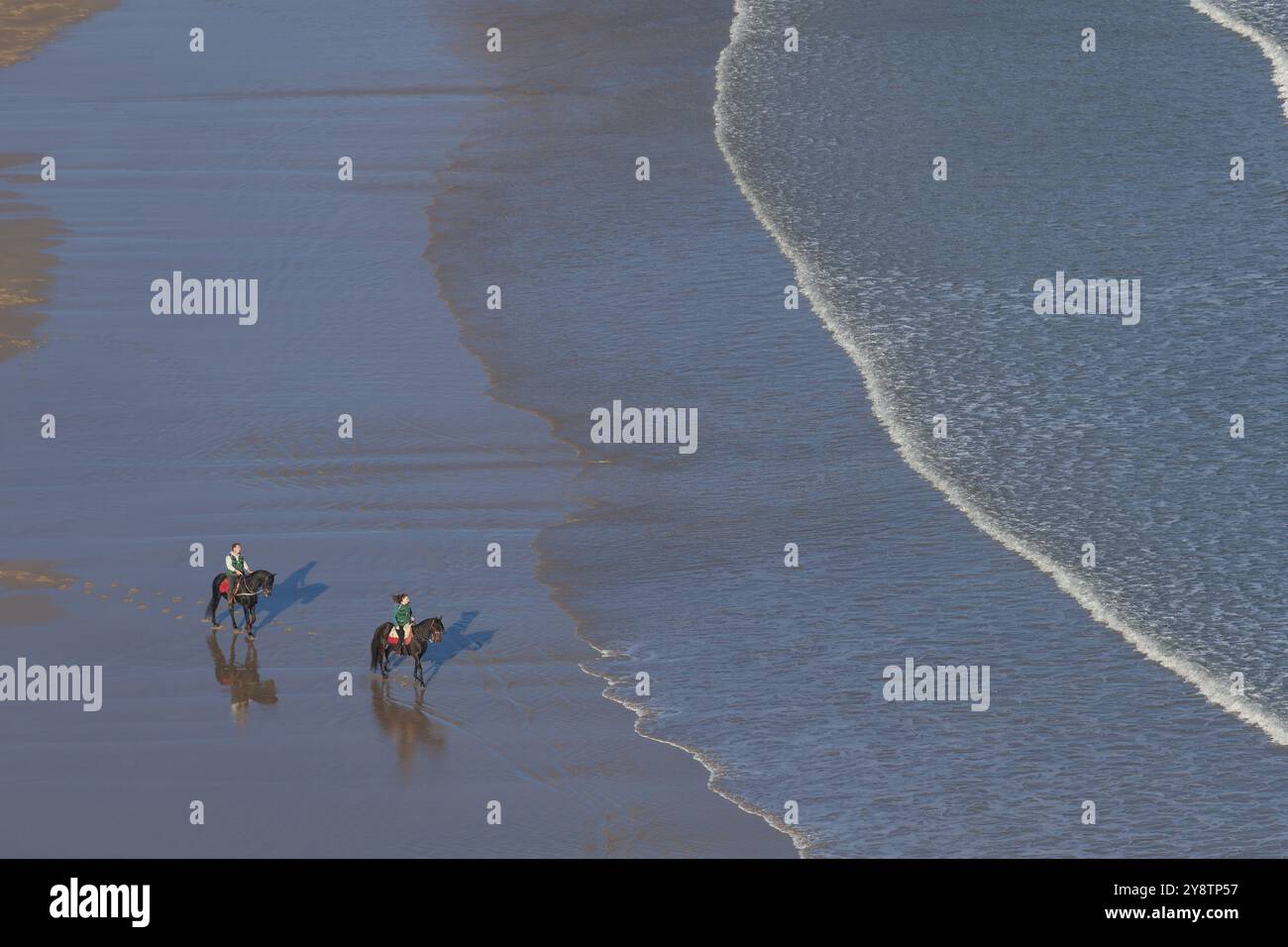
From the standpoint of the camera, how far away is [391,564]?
22562mm

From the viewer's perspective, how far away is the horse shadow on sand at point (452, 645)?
2048 cm

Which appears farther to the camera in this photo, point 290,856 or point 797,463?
point 797,463

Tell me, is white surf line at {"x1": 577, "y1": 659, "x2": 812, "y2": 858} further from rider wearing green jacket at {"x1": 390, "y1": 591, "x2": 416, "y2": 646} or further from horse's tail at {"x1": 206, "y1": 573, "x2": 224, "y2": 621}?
horse's tail at {"x1": 206, "y1": 573, "x2": 224, "y2": 621}

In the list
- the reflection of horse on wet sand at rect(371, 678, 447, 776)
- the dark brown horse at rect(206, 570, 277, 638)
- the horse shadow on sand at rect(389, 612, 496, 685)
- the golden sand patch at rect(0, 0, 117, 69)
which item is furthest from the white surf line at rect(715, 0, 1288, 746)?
the golden sand patch at rect(0, 0, 117, 69)

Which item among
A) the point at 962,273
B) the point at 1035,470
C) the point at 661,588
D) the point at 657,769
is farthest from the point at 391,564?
the point at 962,273

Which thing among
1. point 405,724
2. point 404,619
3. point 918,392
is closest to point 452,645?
point 404,619

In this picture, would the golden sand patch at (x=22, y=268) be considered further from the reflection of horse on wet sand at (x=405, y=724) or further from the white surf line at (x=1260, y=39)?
the white surf line at (x=1260, y=39)

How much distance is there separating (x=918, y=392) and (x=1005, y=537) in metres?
4.39

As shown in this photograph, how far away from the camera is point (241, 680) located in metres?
20.2

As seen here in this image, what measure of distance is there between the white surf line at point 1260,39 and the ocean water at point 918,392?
0.34 m

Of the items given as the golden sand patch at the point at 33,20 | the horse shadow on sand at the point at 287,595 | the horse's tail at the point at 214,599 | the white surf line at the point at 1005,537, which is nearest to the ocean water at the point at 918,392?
the white surf line at the point at 1005,537

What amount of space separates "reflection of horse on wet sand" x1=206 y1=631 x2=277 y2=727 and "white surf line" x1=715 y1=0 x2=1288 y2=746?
8726 millimetres

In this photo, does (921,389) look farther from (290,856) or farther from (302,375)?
(290,856)
